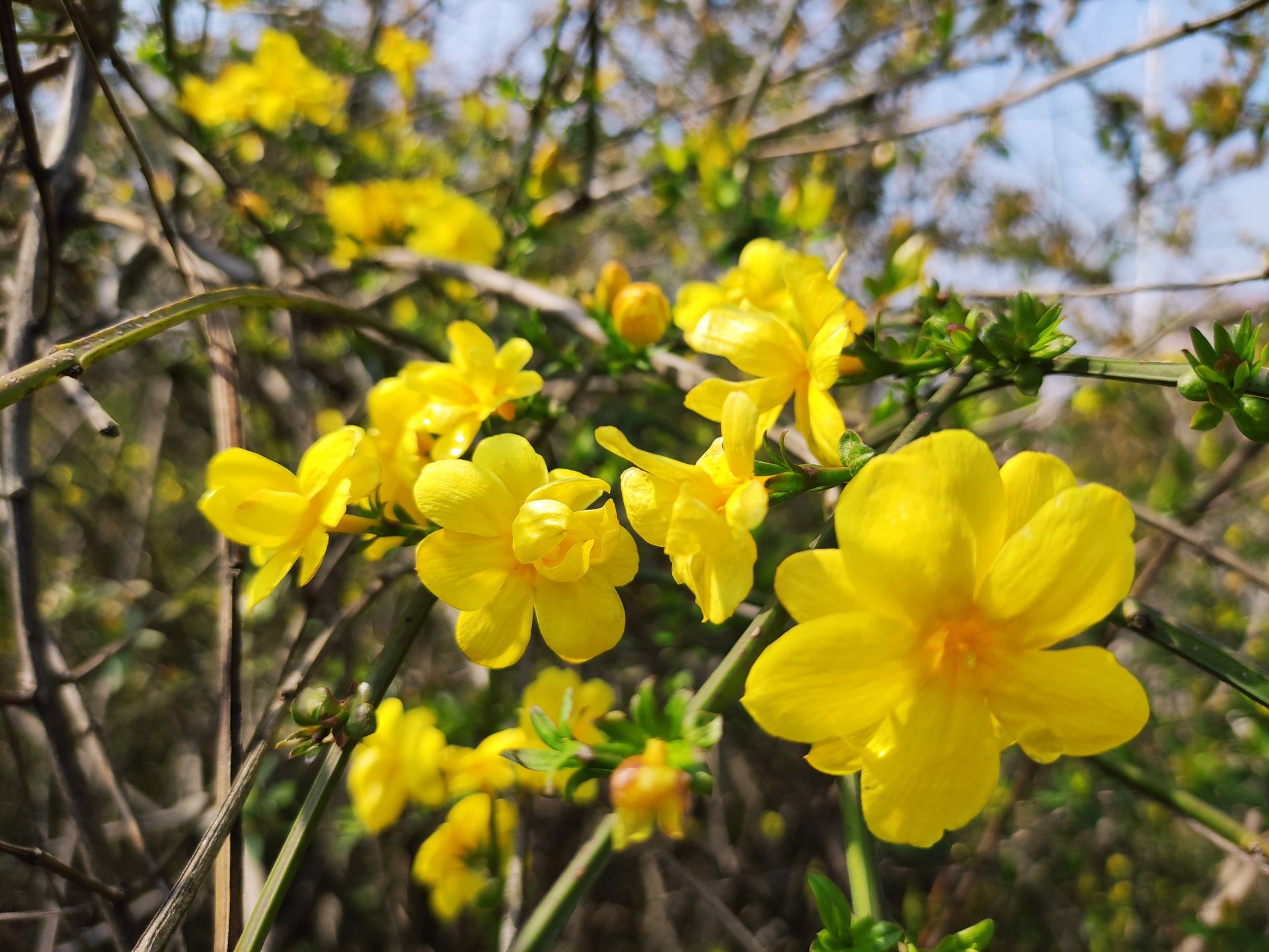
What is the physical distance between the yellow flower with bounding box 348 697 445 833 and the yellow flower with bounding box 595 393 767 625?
91cm

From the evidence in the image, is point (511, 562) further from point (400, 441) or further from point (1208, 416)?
point (1208, 416)

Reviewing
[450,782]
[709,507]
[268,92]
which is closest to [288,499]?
[709,507]

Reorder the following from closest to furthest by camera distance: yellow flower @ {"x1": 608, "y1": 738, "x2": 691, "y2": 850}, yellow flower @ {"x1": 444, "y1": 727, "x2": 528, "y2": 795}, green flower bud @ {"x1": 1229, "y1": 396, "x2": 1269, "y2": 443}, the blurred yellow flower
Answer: yellow flower @ {"x1": 608, "y1": 738, "x2": 691, "y2": 850}
green flower bud @ {"x1": 1229, "y1": 396, "x2": 1269, "y2": 443}
the blurred yellow flower
yellow flower @ {"x1": 444, "y1": 727, "x2": 528, "y2": 795}

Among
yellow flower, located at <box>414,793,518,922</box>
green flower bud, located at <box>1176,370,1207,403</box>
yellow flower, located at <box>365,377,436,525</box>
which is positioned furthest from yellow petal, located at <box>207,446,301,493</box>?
green flower bud, located at <box>1176,370,1207,403</box>

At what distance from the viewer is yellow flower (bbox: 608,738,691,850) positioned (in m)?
0.60

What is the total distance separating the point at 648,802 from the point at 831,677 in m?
0.18

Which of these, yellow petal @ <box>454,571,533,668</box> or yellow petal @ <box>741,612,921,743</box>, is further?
yellow petal @ <box>454,571,533,668</box>

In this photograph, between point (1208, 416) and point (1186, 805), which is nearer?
point (1208, 416)

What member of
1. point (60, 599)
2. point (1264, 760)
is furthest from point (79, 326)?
point (1264, 760)

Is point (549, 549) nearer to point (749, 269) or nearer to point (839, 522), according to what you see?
point (839, 522)

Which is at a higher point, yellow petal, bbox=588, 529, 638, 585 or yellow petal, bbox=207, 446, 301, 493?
yellow petal, bbox=207, 446, 301, 493

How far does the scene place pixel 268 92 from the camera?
258cm

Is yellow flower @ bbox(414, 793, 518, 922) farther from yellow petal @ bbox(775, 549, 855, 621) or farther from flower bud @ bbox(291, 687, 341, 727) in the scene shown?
yellow petal @ bbox(775, 549, 855, 621)

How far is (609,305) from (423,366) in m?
0.42
